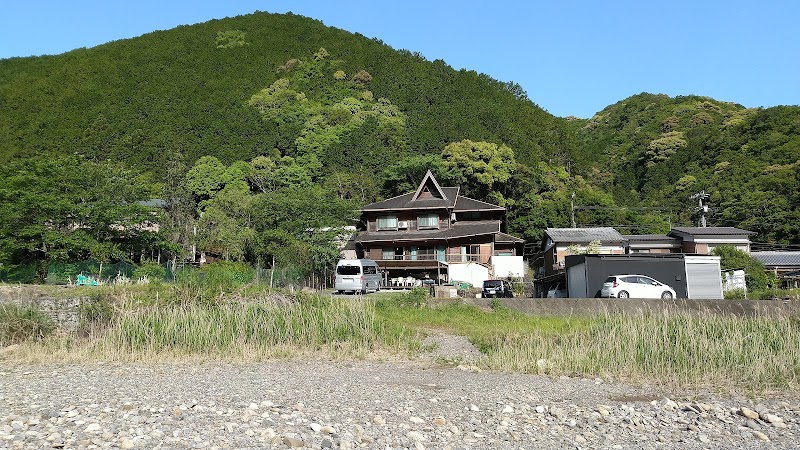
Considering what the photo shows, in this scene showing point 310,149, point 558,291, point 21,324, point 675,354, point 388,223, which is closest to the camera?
point 675,354

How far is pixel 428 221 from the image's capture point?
4147 centimetres

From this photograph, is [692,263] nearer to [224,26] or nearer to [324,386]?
[324,386]

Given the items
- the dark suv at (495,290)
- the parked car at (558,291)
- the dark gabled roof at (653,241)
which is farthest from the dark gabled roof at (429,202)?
the parked car at (558,291)

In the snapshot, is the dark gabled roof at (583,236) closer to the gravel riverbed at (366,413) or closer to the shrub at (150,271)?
the shrub at (150,271)

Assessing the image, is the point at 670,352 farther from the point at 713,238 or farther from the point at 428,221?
the point at 713,238

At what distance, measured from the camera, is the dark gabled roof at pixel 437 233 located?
3909 centimetres

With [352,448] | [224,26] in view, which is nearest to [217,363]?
[352,448]

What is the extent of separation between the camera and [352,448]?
5.86 metres

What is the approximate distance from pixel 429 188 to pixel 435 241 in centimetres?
524

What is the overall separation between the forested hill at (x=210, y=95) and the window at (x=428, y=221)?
73.2 ft

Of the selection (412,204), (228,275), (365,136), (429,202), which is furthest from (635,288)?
(365,136)

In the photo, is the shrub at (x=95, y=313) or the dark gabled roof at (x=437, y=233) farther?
the dark gabled roof at (x=437, y=233)

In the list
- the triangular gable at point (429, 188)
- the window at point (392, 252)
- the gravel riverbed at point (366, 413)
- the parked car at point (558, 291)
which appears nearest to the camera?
the gravel riverbed at point (366, 413)

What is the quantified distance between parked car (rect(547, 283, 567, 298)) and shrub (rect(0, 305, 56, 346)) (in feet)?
71.4
